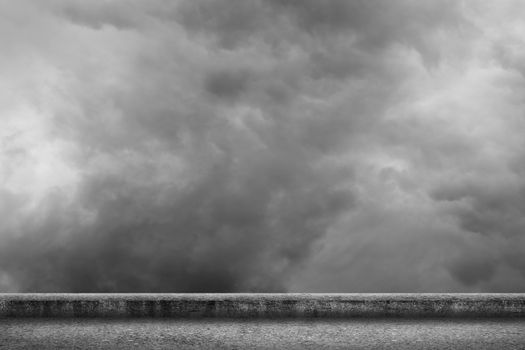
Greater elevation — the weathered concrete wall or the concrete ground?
the weathered concrete wall

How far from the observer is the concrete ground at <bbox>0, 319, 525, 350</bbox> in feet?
24.1

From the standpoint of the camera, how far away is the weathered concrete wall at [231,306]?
898cm

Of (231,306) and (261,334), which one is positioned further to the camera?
(231,306)

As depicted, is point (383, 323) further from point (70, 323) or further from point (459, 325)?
point (70, 323)

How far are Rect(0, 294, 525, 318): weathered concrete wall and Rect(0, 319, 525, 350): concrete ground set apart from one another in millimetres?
288

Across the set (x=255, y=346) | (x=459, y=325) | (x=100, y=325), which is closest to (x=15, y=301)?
(x=100, y=325)

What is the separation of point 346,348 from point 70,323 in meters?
4.42

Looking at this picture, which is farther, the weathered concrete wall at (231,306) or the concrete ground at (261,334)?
the weathered concrete wall at (231,306)

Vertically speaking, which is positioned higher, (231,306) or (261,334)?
(231,306)

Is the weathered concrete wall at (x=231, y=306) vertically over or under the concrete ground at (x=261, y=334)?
over

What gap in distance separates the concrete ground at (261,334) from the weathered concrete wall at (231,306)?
0.95 feet

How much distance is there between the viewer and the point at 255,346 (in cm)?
730

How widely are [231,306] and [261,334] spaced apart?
1.27m

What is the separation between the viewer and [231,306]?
9.05 meters
